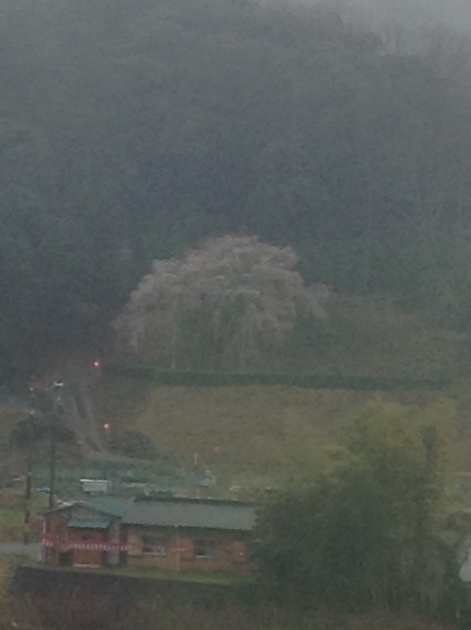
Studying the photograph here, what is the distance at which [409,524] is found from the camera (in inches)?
132

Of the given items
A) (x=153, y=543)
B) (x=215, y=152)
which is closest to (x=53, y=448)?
(x=153, y=543)

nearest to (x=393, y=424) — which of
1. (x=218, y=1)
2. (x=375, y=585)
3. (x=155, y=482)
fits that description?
(x=375, y=585)

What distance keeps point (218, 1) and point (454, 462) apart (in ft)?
31.1

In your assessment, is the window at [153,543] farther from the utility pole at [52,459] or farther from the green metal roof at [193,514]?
the utility pole at [52,459]

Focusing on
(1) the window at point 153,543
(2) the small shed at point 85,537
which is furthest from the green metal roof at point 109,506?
(1) the window at point 153,543

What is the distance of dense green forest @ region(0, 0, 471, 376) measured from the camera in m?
7.36

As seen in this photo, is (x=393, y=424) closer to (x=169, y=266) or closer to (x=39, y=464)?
(x=39, y=464)

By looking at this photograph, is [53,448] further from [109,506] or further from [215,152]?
[215,152]

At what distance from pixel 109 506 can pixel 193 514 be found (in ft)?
1.14

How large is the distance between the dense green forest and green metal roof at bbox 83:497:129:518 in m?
2.63

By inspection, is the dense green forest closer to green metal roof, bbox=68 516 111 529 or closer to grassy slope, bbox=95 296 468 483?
grassy slope, bbox=95 296 468 483

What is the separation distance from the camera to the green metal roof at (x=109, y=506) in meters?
3.66

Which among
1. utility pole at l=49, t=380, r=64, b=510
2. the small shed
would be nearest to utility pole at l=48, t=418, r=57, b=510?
utility pole at l=49, t=380, r=64, b=510

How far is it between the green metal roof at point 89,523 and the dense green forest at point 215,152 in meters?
2.75
